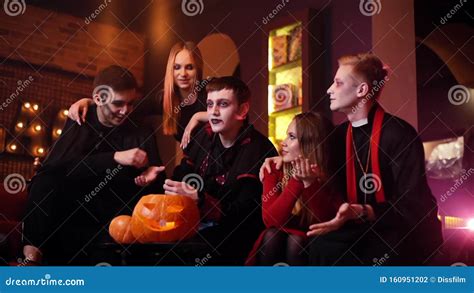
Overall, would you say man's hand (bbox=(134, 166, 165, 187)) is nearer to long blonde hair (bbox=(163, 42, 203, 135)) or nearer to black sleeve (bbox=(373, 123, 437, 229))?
long blonde hair (bbox=(163, 42, 203, 135))

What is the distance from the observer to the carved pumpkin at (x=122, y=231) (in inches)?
117

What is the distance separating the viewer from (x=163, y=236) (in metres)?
2.93

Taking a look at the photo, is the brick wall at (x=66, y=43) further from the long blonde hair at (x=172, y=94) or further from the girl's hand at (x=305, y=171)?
the girl's hand at (x=305, y=171)

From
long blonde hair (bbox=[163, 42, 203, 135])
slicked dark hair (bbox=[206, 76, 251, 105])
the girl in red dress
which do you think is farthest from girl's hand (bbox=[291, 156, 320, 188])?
long blonde hair (bbox=[163, 42, 203, 135])

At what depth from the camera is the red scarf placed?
10.3 feet

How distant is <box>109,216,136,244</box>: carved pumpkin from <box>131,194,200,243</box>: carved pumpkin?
33 millimetres

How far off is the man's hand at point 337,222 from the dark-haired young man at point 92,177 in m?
0.81

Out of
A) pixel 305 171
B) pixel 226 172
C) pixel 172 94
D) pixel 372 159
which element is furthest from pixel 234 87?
pixel 372 159

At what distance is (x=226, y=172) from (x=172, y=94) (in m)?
0.51

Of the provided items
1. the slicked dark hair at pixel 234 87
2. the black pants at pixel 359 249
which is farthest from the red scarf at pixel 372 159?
the slicked dark hair at pixel 234 87

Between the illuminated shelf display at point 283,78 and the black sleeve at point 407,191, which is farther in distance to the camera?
the illuminated shelf display at point 283,78

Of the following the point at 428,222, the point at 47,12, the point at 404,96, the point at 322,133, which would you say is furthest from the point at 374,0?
the point at 47,12

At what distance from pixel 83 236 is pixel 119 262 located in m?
0.26
